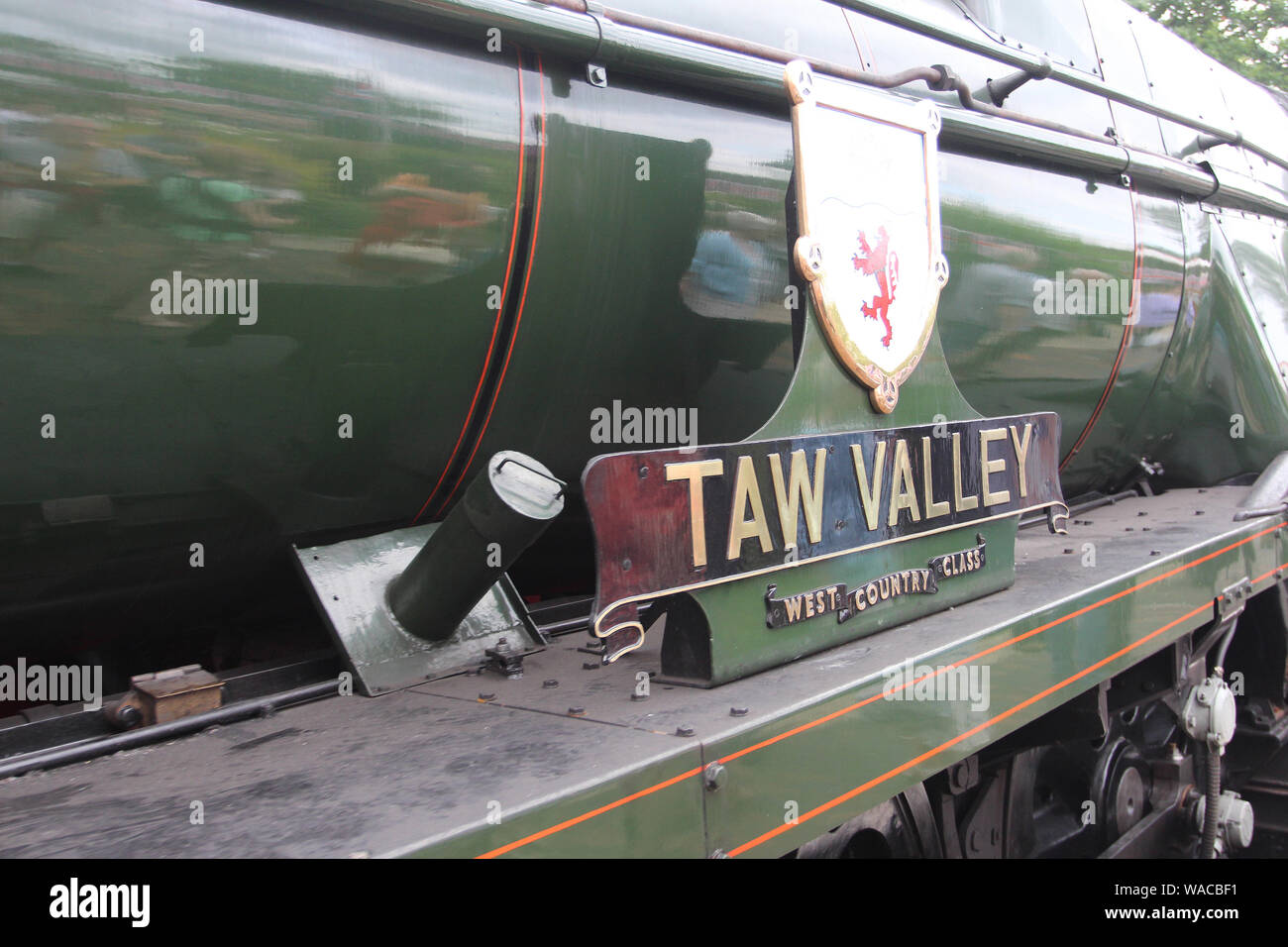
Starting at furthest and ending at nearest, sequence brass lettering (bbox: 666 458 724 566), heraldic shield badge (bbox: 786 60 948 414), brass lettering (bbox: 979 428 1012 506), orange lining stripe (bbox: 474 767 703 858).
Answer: brass lettering (bbox: 979 428 1012 506), heraldic shield badge (bbox: 786 60 948 414), brass lettering (bbox: 666 458 724 566), orange lining stripe (bbox: 474 767 703 858)

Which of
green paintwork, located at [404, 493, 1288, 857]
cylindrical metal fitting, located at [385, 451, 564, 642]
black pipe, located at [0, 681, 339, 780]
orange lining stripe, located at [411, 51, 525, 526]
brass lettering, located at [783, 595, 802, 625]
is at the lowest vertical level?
green paintwork, located at [404, 493, 1288, 857]

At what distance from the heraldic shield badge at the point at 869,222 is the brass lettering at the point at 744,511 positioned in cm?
38

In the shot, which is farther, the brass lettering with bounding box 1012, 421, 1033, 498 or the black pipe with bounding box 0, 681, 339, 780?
the brass lettering with bounding box 1012, 421, 1033, 498

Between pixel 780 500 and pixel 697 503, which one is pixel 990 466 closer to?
pixel 780 500

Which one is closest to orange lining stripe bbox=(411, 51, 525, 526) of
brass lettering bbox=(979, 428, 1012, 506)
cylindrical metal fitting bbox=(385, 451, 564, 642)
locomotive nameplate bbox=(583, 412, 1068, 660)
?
cylindrical metal fitting bbox=(385, 451, 564, 642)

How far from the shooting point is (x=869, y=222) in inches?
83.0

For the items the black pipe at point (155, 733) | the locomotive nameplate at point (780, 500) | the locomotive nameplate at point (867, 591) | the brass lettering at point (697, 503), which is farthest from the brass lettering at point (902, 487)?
the black pipe at point (155, 733)

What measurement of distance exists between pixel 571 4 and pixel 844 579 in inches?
43.8

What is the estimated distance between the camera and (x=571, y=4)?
182cm

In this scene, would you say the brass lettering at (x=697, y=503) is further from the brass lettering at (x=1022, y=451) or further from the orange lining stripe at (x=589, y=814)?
the brass lettering at (x=1022, y=451)

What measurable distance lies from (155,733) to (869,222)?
152 cm

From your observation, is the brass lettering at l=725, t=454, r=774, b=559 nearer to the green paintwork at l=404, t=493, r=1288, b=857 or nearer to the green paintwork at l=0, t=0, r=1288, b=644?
the green paintwork at l=404, t=493, r=1288, b=857

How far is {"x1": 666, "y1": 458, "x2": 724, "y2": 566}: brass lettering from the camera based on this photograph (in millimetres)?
1688

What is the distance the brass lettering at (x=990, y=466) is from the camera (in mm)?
2359
